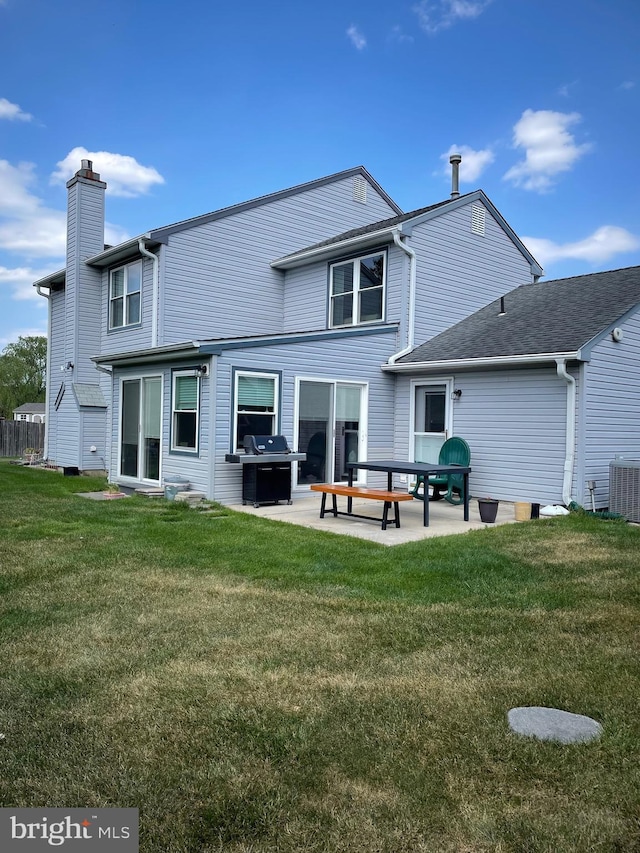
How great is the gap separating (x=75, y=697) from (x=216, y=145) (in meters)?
16.7

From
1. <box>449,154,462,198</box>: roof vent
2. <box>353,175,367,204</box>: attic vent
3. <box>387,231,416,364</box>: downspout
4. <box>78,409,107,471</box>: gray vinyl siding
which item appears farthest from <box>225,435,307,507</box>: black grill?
<box>353,175,367,204</box>: attic vent

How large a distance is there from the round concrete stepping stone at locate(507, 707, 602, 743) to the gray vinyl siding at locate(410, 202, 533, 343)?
10.3 meters

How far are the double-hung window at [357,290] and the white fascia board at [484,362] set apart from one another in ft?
5.13

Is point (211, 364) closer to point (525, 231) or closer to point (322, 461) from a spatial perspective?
point (322, 461)

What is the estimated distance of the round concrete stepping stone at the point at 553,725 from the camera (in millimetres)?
2879

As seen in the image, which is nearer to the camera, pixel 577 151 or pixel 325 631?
pixel 325 631

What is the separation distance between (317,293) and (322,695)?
39.0ft

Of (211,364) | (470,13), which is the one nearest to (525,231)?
(470,13)

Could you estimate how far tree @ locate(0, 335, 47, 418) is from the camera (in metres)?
52.6

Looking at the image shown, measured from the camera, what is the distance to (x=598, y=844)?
2.17 metres

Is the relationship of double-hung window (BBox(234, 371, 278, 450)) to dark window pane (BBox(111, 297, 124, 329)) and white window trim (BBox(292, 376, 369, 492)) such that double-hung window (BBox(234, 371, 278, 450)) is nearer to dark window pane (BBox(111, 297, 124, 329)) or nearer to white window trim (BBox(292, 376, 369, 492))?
white window trim (BBox(292, 376, 369, 492))

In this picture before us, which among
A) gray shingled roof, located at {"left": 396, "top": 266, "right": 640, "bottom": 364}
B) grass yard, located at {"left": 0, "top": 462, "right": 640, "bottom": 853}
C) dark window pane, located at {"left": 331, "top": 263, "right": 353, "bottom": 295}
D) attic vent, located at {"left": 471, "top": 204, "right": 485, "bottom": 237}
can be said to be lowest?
grass yard, located at {"left": 0, "top": 462, "right": 640, "bottom": 853}

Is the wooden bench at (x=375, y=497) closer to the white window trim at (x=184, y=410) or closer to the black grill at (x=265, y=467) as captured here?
the black grill at (x=265, y=467)

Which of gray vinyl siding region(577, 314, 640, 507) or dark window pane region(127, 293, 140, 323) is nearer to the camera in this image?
gray vinyl siding region(577, 314, 640, 507)
